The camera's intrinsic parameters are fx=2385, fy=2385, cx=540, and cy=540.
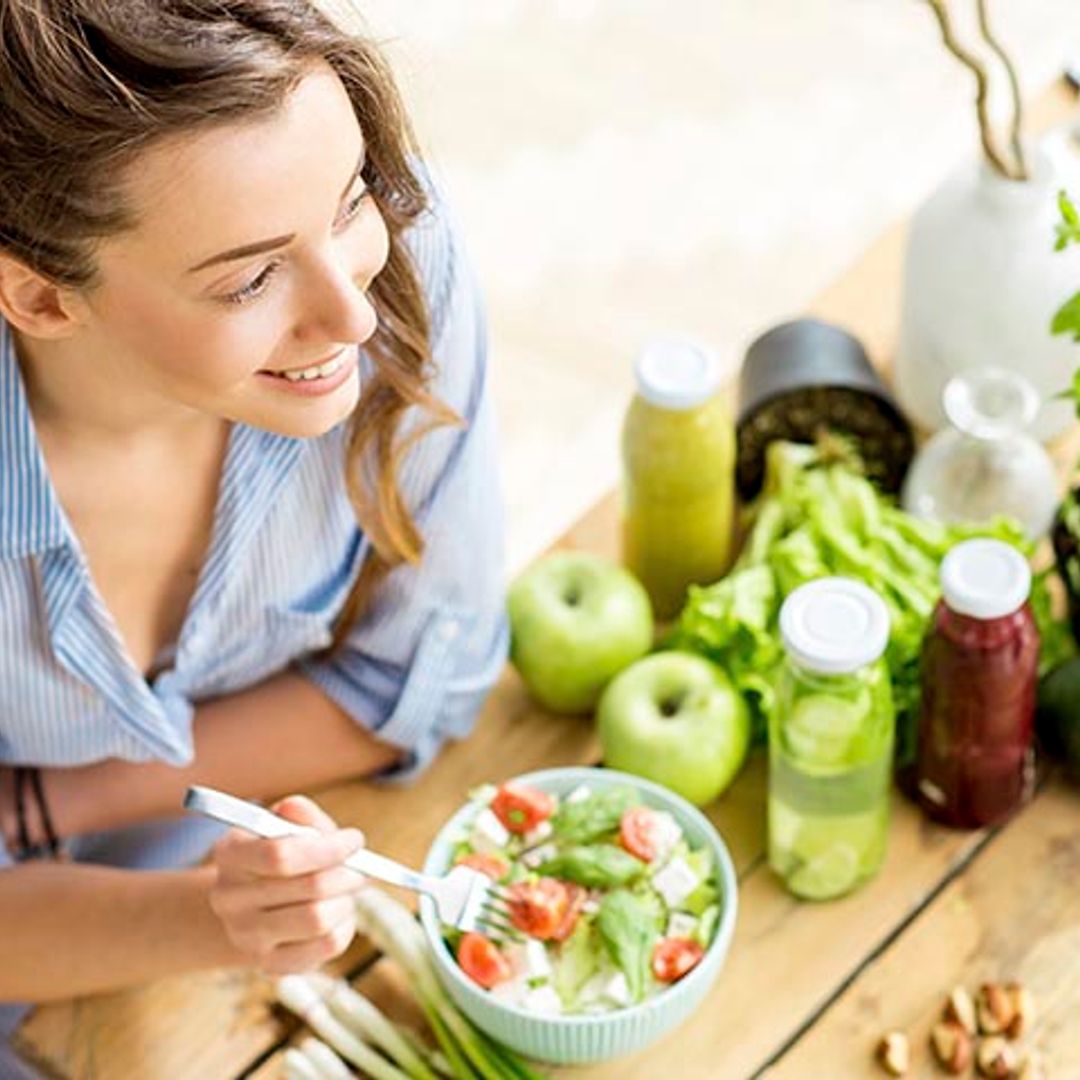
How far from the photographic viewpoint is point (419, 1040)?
1.71 meters

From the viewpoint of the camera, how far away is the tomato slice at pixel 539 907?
163cm

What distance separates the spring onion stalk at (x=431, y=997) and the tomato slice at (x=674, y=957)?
0.12 metres

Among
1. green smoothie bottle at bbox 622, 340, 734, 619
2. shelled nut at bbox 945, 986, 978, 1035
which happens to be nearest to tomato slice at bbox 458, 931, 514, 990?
shelled nut at bbox 945, 986, 978, 1035

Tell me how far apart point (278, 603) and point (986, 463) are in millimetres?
574

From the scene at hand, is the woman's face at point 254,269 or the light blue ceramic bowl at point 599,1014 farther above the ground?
the woman's face at point 254,269

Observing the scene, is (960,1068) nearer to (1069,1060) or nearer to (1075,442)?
(1069,1060)

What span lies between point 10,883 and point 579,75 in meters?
1.92

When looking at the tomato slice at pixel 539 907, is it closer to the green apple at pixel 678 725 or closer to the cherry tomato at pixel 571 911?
the cherry tomato at pixel 571 911

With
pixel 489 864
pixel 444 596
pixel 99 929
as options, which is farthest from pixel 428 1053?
pixel 444 596

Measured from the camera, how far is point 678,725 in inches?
70.5

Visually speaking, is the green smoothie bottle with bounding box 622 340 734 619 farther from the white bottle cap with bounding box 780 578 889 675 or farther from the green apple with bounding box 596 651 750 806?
the white bottle cap with bounding box 780 578 889 675

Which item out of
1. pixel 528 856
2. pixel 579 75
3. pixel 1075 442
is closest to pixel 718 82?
pixel 579 75

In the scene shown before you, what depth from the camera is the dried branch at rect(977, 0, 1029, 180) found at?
1.77m

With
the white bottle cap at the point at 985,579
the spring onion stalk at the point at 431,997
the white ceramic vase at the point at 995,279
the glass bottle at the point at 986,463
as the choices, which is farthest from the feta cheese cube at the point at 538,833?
the white ceramic vase at the point at 995,279
